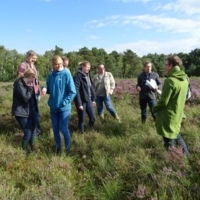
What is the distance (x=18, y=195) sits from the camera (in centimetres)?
424

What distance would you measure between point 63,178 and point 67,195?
20.4 inches

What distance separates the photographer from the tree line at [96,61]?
277ft

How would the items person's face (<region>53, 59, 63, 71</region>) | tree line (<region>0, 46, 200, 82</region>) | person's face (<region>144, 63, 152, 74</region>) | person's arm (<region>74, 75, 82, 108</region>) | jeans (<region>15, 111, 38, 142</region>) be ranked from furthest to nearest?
tree line (<region>0, 46, 200, 82</region>)
person's face (<region>144, 63, 152, 74</region>)
person's arm (<region>74, 75, 82, 108</region>)
jeans (<region>15, 111, 38, 142</region>)
person's face (<region>53, 59, 63, 71</region>)

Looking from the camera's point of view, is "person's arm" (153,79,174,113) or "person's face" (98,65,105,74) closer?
"person's arm" (153,79,174,113)

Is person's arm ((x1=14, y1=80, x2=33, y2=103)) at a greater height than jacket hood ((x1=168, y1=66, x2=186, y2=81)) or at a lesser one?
lesser

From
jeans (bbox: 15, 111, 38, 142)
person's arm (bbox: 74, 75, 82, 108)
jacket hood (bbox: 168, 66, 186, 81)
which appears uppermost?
jacket hood (bbox: 168, 66, 186, 81)

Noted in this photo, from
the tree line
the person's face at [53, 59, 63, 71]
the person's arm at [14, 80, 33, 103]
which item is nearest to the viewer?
the person's face at [53, 59, 63, 71]

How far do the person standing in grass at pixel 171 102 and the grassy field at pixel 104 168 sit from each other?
36 cm

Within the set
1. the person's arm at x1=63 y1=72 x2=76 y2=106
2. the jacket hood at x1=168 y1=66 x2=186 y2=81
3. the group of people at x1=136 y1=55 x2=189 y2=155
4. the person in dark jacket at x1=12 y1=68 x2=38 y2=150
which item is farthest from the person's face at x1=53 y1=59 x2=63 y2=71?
the jacket hood at x1=168 y1=66 x2=186 y2=81

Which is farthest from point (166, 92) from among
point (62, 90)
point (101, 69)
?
point (101, 69)

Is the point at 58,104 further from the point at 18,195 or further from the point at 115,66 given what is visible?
the point at 115,66

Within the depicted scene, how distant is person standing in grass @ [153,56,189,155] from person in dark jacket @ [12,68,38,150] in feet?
9.11

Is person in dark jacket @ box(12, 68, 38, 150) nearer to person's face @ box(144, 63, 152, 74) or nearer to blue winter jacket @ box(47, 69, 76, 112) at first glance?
blue winter jacket @ box(47, 69, 76, 112)

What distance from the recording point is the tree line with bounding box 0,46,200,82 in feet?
277
